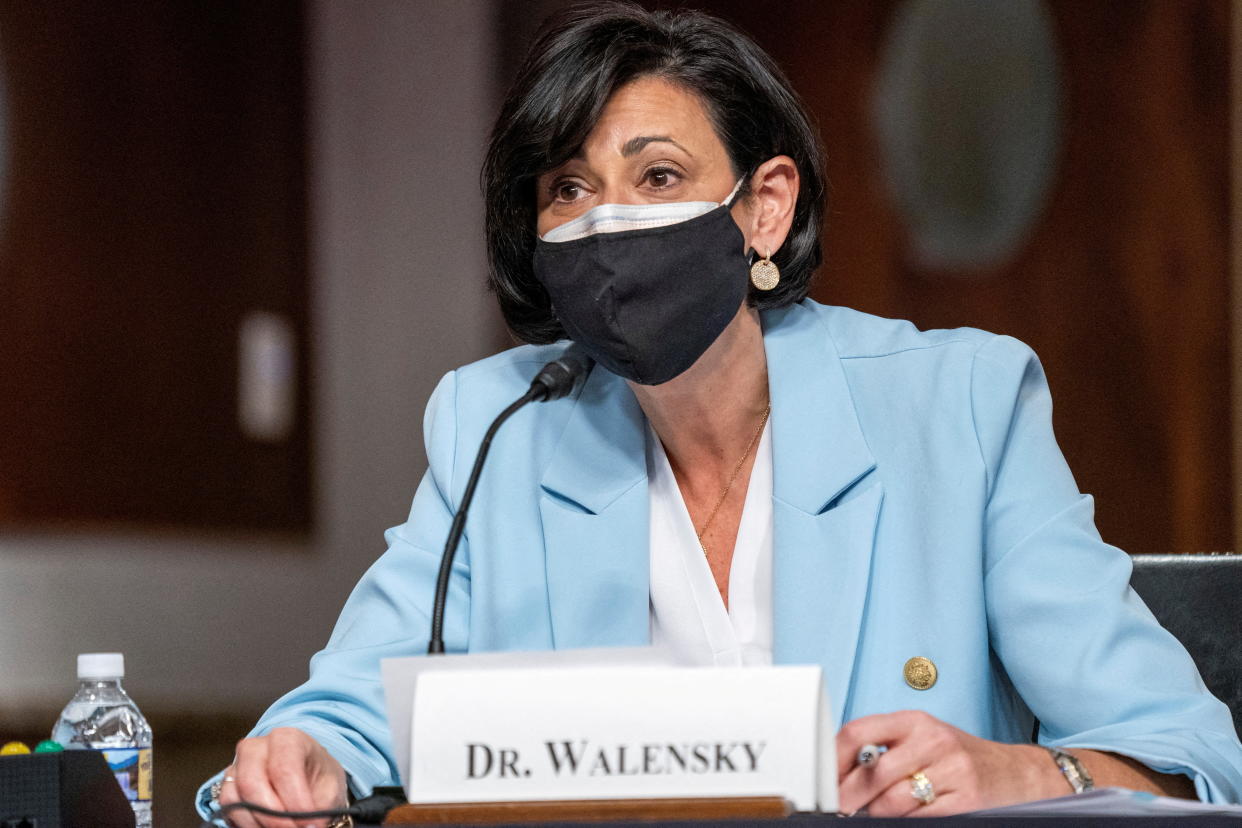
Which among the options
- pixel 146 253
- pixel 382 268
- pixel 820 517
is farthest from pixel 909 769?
pixel 146 253

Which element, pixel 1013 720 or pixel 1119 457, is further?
pixel 1119 457

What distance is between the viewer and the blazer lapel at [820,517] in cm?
137

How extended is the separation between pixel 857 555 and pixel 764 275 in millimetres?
359

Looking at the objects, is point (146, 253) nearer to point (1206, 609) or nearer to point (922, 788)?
point (1206, 609)

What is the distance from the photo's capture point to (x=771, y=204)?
1.62 meters

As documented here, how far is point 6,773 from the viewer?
983 millimetres

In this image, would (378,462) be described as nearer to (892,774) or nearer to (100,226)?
(100,226)

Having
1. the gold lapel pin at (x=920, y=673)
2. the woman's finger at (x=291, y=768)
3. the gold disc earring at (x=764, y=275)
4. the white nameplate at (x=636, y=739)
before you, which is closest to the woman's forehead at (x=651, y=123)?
the gold disc earring at (x=764, y=275)

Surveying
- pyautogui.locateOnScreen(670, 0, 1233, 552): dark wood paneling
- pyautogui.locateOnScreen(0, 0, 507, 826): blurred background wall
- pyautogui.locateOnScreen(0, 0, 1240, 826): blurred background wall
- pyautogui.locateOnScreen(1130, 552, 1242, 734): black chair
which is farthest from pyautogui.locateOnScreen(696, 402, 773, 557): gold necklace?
pyautogui.locateOnScreen(0, 0, 507, 826): blurred background wall

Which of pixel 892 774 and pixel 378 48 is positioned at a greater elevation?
pixel 378 48

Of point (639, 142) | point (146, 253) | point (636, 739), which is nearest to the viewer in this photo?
point (636, 739)

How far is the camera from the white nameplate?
790mm

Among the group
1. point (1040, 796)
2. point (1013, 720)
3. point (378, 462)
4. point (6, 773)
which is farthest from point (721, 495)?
point (378, 462)

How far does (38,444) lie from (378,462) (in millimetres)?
825
